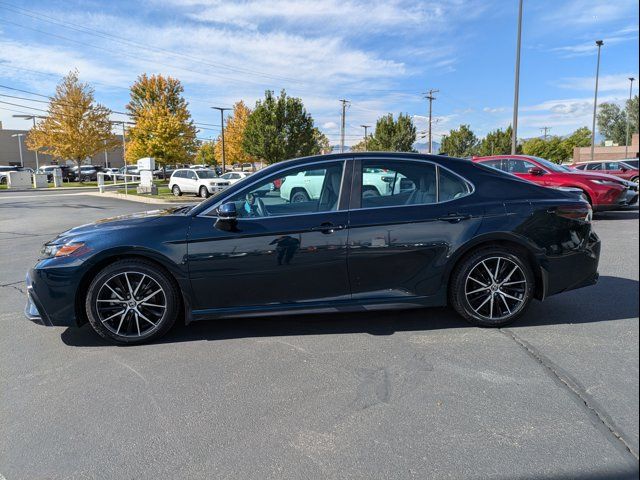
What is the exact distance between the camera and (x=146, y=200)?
24672 mm

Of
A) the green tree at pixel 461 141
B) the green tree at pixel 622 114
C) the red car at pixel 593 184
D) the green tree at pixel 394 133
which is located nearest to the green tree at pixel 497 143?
the green tree at pixel 461 141

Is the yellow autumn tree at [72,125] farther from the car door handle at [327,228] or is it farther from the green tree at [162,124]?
the car door handle at [327,228]

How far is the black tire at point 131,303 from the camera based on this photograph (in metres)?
4.00

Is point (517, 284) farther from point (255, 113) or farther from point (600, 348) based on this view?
point (255, 113)

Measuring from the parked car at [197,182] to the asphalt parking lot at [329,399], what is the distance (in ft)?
74.6

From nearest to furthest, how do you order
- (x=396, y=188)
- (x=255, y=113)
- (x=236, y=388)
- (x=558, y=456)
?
(x=558, y=456)
(x=236, y=388)
(x=396, y=188)
(x=255, y=113)

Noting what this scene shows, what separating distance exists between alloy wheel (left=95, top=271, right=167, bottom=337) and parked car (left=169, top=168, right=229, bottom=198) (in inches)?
902

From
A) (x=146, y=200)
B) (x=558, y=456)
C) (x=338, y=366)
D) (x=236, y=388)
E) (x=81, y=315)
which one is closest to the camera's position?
(x=558, y=456)

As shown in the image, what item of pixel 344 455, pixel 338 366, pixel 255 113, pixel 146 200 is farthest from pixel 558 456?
pixel 255 113

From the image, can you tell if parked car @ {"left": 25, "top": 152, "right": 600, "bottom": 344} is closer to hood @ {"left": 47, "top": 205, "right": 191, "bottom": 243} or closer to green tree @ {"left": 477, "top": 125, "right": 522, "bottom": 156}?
hood @ {"left": 47, "top": 205, "right": 191, "bottom": 243}

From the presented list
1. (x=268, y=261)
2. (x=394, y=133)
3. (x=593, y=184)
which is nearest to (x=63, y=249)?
(x=268, y=261)

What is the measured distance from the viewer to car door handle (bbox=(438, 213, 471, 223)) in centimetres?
418

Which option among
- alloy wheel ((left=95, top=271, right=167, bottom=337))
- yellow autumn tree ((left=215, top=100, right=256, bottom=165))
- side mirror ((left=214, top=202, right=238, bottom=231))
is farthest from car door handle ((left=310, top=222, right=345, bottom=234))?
yellow autumn tree ((left=215, top=100, right=256, bottom=165))

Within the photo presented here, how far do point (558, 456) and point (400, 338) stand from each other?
5.78 ft
